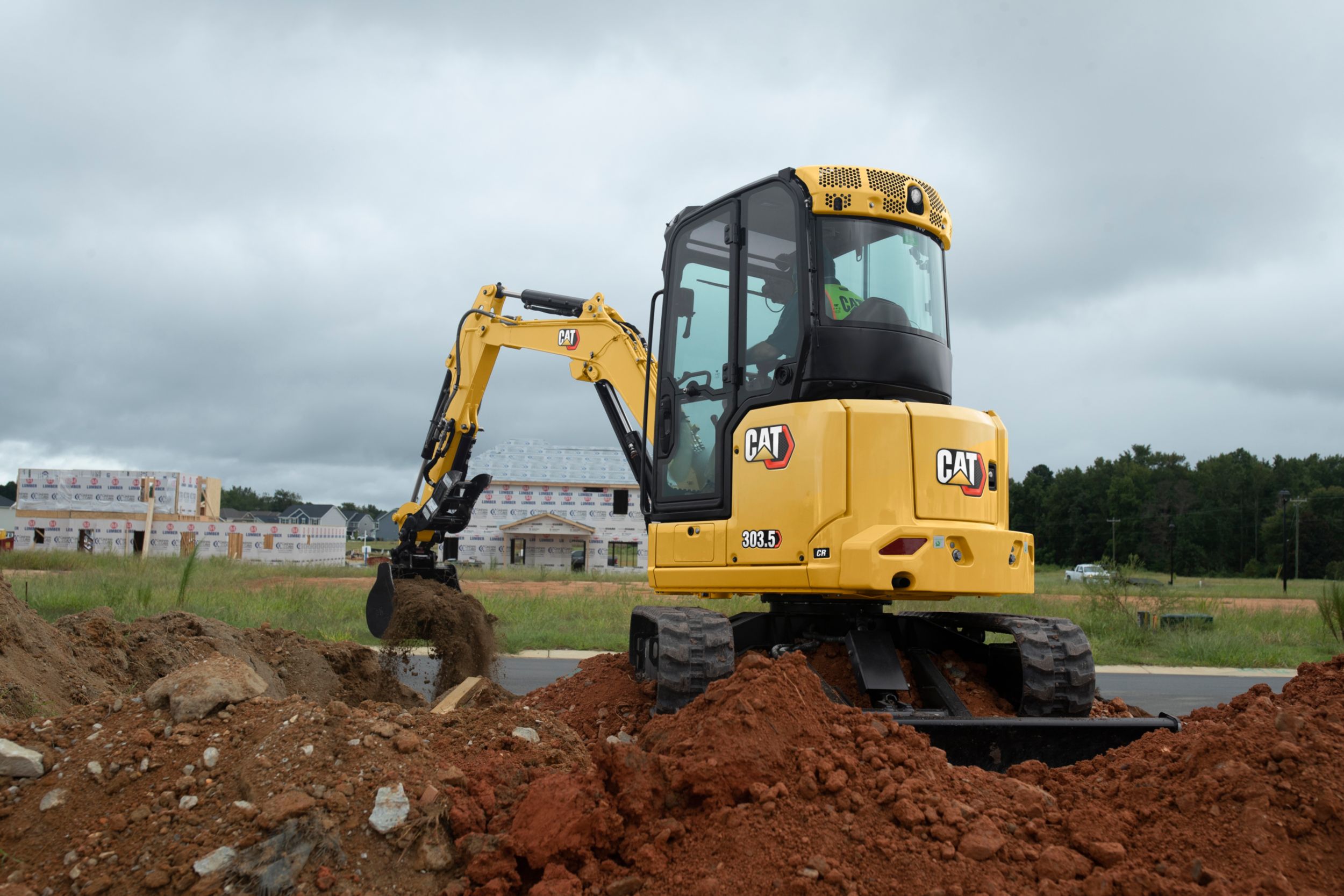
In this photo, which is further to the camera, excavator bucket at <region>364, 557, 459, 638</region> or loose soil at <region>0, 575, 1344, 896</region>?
excavator bucket at <region>364, 557, 459, 638</region>

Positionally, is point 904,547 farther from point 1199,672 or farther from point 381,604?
point 1199,672

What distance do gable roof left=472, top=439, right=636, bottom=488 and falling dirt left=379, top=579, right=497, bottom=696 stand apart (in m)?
39.5

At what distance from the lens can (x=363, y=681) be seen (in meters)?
8.36

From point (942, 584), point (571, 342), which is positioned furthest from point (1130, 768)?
point (571, 342)

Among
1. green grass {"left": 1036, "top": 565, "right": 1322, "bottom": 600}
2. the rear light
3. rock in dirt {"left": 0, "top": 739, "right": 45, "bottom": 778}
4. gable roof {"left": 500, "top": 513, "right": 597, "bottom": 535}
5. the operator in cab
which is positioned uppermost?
the operator in cab

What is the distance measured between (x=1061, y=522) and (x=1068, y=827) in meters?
104

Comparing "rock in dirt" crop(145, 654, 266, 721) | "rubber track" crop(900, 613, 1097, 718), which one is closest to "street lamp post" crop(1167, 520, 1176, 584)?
"rubber track" crop(900, 613, 1097, 718)

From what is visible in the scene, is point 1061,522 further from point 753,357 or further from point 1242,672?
point 753,357

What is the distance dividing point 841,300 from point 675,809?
3046mm

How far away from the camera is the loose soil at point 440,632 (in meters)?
8.96

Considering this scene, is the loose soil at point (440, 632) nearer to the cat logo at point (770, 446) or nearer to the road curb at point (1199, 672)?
the cat logo at point (770, 446)

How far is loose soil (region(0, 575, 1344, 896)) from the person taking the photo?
3061 mm

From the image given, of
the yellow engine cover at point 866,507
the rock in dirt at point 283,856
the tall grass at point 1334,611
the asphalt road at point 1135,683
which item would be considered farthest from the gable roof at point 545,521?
the rock in dirt at point 283,856

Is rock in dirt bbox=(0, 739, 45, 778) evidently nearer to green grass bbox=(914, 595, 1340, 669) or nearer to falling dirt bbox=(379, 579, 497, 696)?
falling dirt bbox=(379, 579, 497, 696)
